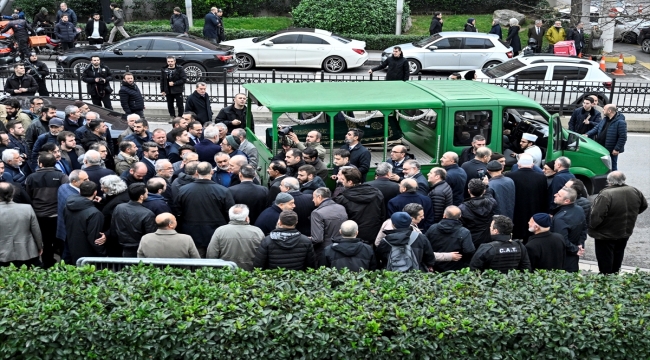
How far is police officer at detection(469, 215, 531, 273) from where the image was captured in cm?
790

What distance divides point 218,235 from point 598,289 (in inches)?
147

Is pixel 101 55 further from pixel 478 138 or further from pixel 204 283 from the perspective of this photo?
pixel 204 283

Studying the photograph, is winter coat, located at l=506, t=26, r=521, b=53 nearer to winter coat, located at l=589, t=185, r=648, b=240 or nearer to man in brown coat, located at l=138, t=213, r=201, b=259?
winter coat, located at l=589, t=185, r=648, b=240

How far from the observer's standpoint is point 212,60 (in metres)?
21.6

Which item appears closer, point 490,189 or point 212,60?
point 490,189

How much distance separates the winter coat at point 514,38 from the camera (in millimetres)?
26359

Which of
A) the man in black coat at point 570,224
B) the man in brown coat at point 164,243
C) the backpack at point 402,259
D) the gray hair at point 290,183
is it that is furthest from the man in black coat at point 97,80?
the man in black coat at point 570,224

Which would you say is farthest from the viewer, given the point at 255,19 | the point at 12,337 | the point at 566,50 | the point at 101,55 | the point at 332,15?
the point at 255,19

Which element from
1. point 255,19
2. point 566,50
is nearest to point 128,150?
point 566,50

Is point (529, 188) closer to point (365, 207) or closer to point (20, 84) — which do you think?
point (365, 207)

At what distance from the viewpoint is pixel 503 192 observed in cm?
982

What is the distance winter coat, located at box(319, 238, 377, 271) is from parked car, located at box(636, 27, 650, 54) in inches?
1012

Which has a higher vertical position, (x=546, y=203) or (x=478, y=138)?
(x=478, y=138)

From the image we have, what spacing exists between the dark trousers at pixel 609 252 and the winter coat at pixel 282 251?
4082 millimetres
